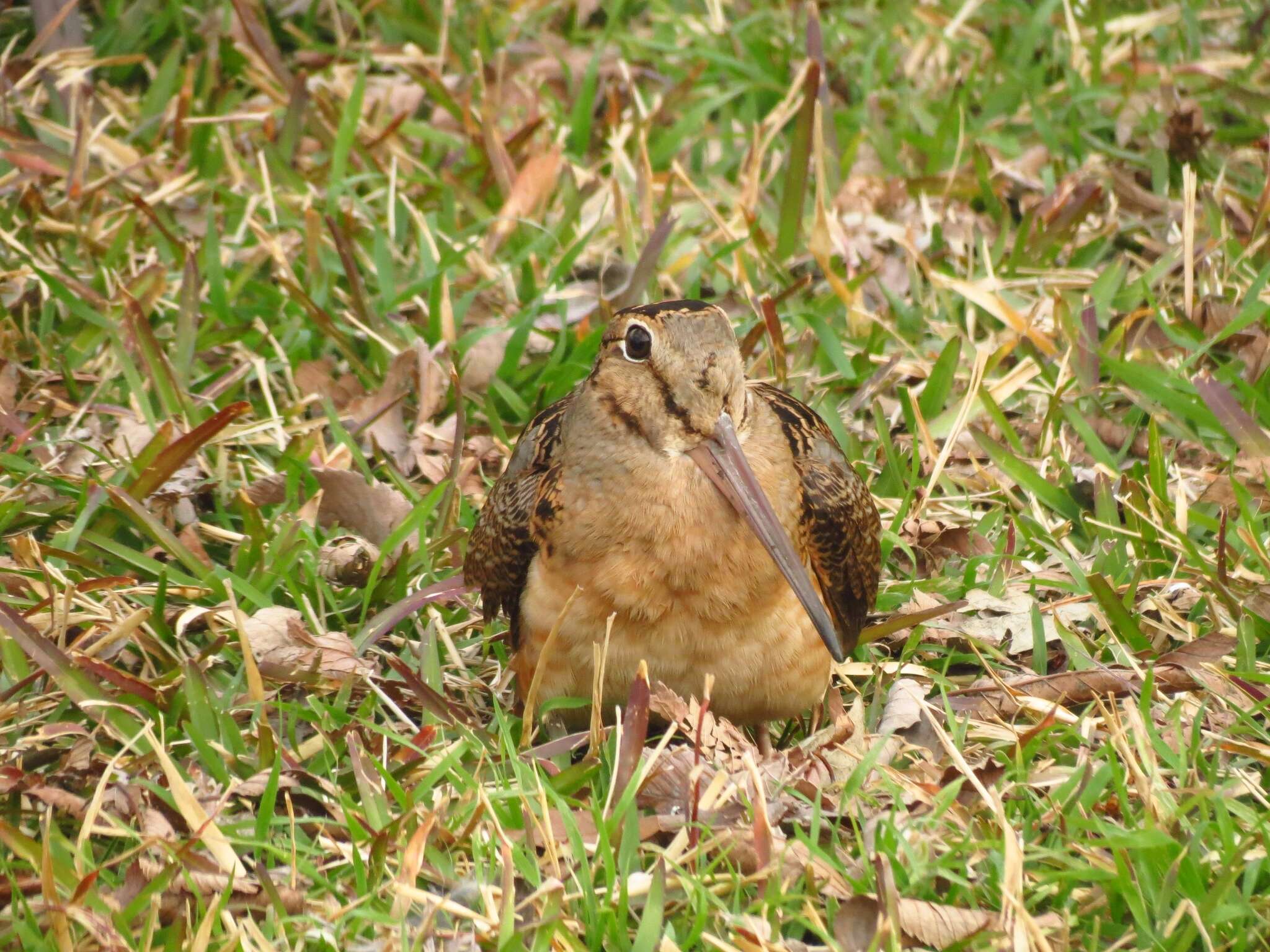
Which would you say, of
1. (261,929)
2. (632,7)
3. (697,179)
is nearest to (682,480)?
(261,929)

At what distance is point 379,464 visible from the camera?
5238 millimetres

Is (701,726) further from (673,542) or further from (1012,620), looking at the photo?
(1012,620)

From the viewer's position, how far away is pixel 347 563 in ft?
15.5

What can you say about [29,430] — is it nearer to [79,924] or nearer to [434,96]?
[79,924]

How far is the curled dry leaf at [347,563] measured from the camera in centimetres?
473

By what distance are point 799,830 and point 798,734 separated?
900mm

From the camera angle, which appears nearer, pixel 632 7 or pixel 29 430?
pixel 29 430

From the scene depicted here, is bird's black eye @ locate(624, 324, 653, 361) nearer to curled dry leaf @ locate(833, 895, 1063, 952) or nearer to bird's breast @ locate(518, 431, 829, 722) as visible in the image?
bird's breast @ locate(518, 431, 829, 722)

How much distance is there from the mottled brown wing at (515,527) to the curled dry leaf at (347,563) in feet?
1.41

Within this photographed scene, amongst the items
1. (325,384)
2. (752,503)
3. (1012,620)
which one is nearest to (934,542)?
(1012,620)

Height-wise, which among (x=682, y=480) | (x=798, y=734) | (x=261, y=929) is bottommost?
(x=798, y=734)

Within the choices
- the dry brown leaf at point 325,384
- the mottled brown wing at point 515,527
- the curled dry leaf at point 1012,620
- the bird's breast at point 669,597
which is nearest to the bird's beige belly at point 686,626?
the bird's breast at point 669,597

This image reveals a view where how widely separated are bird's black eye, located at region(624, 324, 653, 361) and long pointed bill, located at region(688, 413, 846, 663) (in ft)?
0.82

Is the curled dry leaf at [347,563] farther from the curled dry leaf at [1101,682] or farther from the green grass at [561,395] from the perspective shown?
the curled dry leaf at [1101,682]
